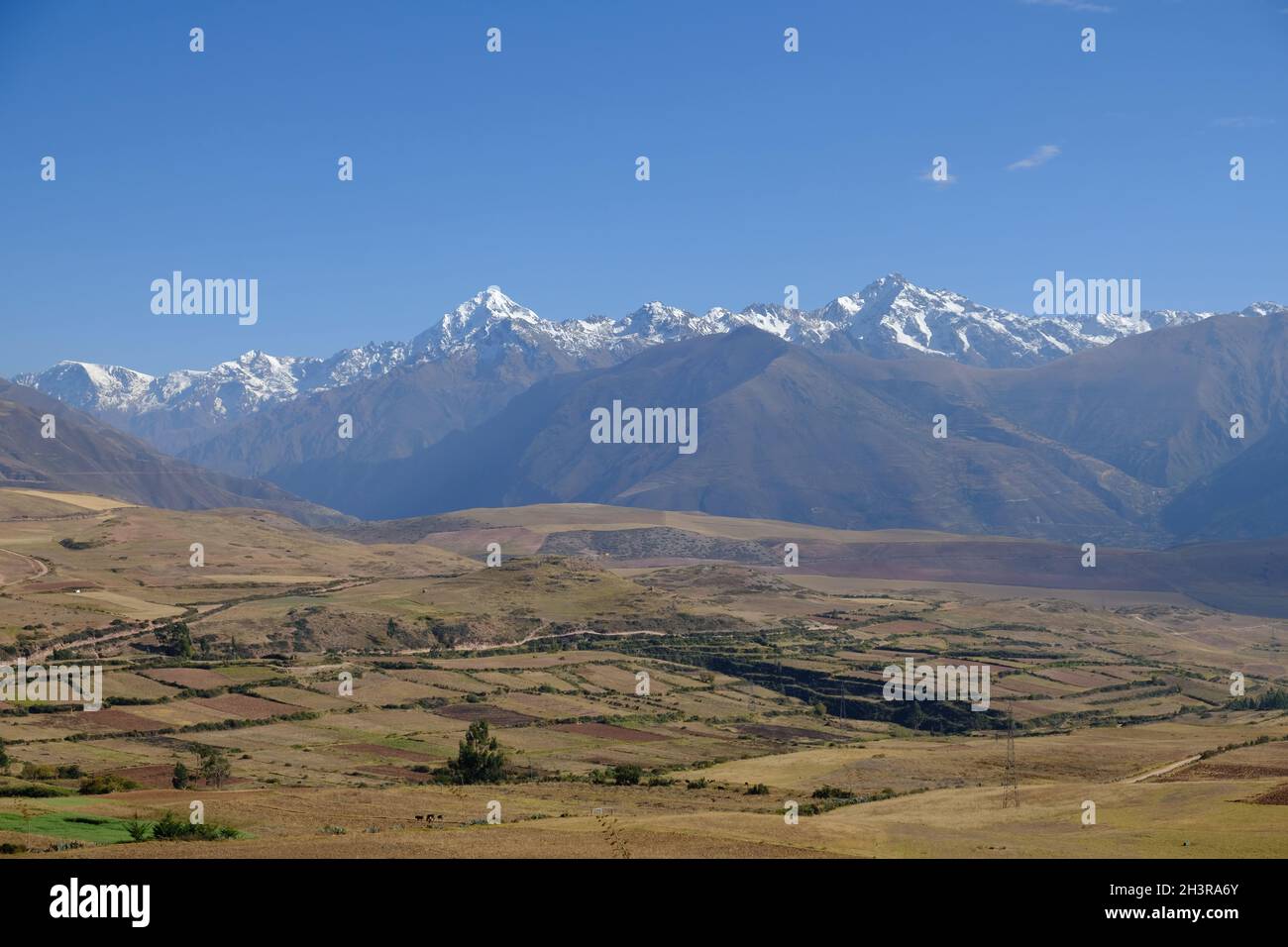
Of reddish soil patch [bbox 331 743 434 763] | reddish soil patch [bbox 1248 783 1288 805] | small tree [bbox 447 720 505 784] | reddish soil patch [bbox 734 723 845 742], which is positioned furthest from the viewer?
reddish soil patch [bbox 734 723 845 742]

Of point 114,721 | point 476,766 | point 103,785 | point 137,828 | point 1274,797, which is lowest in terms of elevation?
point 476,766

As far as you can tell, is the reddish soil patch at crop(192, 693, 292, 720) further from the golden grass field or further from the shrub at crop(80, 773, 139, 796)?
the shrub at crop(80, 773, 139, 796)

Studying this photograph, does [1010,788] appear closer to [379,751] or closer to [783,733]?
[379,751]

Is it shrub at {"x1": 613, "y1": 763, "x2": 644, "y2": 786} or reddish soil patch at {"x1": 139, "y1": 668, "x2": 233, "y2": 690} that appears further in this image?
reddish soil patch at {"x1": 139, "y1": 668, "x2": 233, "y2": 690}

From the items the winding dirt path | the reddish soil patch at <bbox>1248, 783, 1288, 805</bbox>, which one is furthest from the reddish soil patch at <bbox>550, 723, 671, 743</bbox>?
the reddish soil patch at <bbox>1248, 783, 1288, 805</bbox>

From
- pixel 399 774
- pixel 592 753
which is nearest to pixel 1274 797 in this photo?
pixel 592 753
